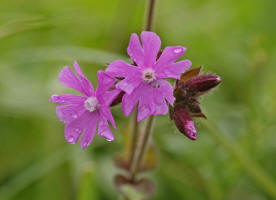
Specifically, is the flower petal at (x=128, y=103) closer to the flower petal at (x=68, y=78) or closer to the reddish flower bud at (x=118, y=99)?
the reddish flower bud at (x=118, y=99)

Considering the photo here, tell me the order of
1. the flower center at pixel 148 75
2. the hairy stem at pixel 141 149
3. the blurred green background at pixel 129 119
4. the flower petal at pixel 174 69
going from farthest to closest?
the blurred green background at pixel 129 119 → the hairy stem at pixel 141 149 → the flower center at pixel 148 75 → the flower petal at pixel 174 69

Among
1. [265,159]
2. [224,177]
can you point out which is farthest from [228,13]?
[224,177]

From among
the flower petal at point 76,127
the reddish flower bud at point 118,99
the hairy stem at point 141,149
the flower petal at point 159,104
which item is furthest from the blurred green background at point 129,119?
the flower petal at point 159,104

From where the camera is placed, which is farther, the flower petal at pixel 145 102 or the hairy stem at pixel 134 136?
the hairy stem at pixel 134 136

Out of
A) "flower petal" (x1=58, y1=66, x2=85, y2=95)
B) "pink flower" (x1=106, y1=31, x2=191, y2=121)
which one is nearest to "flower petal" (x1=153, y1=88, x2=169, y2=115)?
"pink flower" (x1=106, y1=31, x2=191, y2=121)

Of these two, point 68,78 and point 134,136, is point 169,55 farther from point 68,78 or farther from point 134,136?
point 134,136

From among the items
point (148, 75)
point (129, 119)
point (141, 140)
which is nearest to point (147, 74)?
point (148, 75)

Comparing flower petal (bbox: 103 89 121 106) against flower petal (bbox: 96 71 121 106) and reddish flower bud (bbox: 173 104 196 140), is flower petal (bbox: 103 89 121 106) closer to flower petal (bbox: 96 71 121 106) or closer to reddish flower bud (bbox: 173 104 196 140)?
flower petal (bbox: 96 71 121 106)
